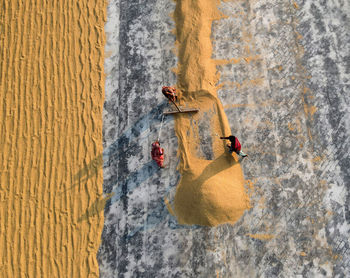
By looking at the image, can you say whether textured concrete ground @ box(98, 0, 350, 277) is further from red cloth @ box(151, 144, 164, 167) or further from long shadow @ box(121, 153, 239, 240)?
red cloth @ box(151, 144, 164, 167)

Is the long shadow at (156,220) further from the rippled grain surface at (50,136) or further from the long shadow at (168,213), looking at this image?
the rippled grain surface at (50,136)

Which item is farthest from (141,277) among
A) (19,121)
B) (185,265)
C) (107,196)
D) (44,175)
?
(19,121)

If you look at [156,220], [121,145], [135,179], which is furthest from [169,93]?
[156,220]

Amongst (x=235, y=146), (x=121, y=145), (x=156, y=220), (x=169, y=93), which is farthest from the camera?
(x=121, y=145)

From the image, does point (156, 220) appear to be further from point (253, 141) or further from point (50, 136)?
point (50, 136)

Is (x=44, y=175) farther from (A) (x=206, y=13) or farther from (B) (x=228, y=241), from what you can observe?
(A) (x=206, y=13)
